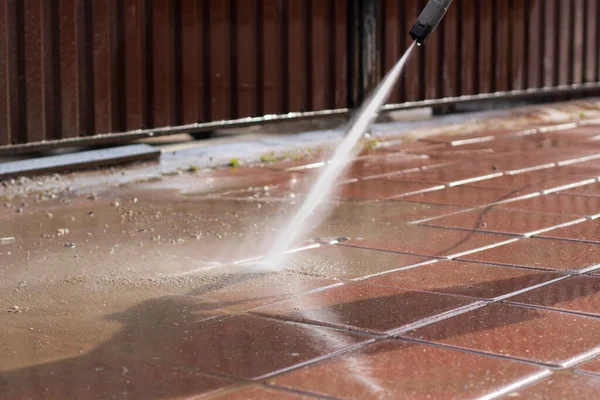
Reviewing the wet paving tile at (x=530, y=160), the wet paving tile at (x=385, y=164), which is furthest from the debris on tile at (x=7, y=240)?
the wet paving tile at (x=530, y=160)

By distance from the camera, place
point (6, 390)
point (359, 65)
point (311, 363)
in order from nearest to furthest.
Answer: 1. point (6, 390)
2. point (311, 363)
3. point (359, 65)

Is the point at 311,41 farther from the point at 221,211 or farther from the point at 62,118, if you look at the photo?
the point at 221,211

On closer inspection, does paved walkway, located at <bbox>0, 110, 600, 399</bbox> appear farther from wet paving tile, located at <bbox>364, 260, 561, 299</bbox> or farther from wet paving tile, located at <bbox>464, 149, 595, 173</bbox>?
wet paving tile, located at <bbox>464, 149, 595, 173</bbox>

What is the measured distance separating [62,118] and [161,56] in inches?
40.3

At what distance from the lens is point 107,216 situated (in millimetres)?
6176

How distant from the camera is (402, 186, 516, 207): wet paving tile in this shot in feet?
21.7

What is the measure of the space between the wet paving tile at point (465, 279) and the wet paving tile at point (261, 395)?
1347 millimetres

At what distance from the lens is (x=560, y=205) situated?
6438 millimetres

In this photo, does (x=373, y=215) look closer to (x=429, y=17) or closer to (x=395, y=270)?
(x=395, y=270)

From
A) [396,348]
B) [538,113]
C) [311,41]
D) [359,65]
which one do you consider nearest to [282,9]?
[311,41]

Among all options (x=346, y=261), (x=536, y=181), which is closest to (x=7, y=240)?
(x=346, y=261)

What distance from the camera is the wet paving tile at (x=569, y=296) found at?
4.16m

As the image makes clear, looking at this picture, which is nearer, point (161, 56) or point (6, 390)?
point (6, 390)

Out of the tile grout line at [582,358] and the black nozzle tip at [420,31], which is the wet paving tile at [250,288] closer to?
the black nozzle tip at [420,31]
